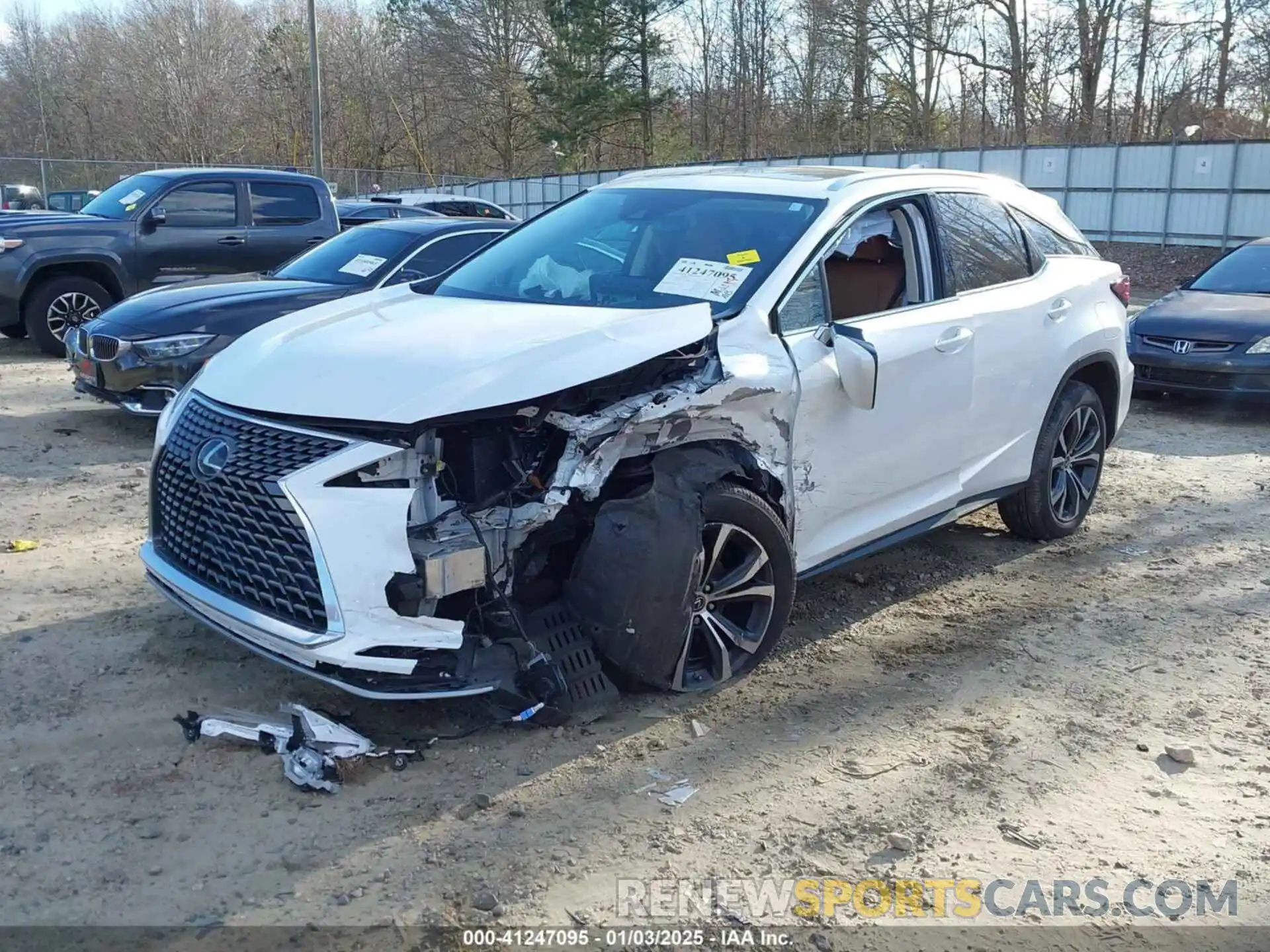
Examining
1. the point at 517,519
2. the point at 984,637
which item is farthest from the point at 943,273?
the point at 517,519

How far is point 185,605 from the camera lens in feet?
12.5

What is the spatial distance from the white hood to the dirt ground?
1113 mm

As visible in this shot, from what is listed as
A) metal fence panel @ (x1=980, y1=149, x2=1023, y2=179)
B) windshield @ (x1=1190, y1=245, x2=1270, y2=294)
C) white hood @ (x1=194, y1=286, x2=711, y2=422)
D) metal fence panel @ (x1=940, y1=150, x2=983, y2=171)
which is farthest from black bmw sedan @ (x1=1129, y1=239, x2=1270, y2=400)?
metal fence panel @ (x1=940, y1=150, x2=983, y2=171)

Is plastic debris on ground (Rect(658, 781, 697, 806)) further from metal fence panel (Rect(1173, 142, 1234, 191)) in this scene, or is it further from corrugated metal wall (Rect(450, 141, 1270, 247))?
metal fence panel (Rect(1173, 142, 1234, 191))

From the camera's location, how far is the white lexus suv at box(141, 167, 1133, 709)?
340 centimetres

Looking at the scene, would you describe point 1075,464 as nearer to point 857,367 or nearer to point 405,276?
point 857,367

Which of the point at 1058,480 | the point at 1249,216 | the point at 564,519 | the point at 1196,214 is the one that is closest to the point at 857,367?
the point at 564,519

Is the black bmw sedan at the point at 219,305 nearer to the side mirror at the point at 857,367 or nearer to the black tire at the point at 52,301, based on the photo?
the black tire at the point at 52,301

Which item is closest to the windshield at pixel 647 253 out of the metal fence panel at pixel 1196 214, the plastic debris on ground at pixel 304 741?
the plastic debris on ground at pixel 304 741

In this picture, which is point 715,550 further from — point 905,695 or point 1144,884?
point 1144,884

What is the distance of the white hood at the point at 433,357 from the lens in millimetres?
3451

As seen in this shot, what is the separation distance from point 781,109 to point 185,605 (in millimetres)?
41484

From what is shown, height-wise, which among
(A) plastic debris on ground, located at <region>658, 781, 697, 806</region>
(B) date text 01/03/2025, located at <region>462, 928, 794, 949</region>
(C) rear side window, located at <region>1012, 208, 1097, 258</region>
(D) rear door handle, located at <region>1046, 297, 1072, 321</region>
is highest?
(C) rear side window, located at <region>1012, 208, 1097, 258</region>

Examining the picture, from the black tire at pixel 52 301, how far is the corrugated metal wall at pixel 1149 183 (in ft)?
47.4
